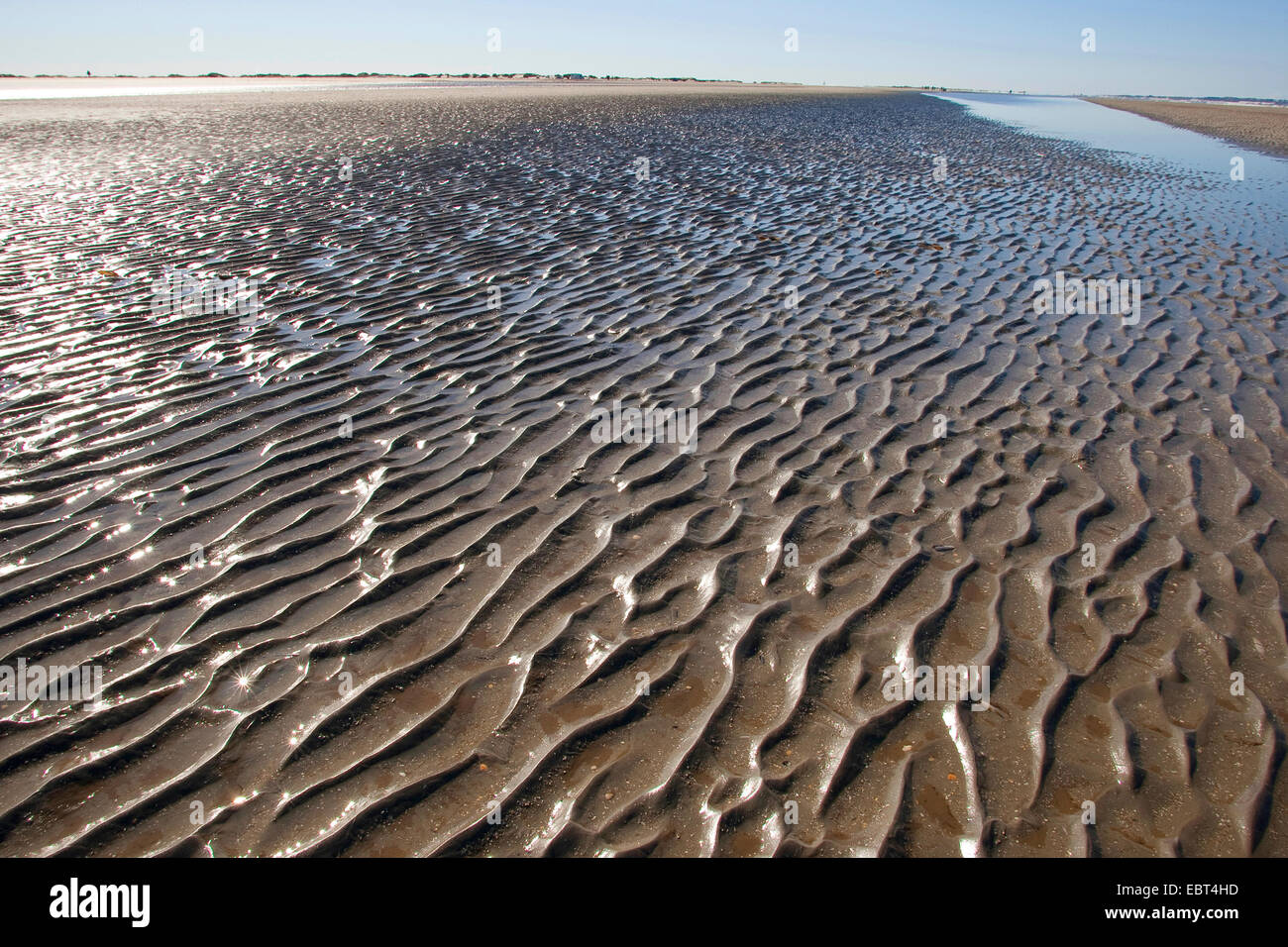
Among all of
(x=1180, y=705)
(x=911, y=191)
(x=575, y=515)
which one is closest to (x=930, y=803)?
(x=1180, y=705)

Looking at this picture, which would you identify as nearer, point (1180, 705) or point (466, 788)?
point (466, 788)

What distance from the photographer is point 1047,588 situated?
4230 mm

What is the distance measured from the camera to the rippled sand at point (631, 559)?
309 centimetres

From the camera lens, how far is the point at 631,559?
443 cm

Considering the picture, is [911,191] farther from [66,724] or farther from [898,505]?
[66,724]

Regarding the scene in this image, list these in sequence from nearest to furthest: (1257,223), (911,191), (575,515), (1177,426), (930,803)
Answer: (930,803) → (575,515) → (1177,426) → (1257,223) → (911,191)

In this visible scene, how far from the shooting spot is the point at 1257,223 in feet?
45.0

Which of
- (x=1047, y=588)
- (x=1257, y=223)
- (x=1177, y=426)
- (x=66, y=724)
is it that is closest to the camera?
(x=66, y=724)

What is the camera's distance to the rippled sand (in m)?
3.09
